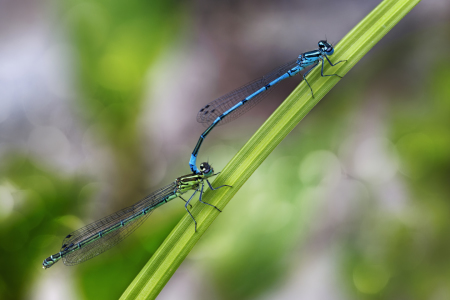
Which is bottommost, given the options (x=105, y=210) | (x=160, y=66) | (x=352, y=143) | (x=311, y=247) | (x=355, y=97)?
(x=311, y=247)

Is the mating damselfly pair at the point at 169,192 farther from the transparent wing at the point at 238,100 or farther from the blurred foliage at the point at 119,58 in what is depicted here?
the blurred foliage at the point at 119,58

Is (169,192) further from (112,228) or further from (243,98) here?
(243,98)

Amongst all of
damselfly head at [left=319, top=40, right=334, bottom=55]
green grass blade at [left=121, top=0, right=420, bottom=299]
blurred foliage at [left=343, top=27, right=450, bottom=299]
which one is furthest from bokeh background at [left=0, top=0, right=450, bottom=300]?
green grass blade at [left=121, top=0, right=420, bottom=299]

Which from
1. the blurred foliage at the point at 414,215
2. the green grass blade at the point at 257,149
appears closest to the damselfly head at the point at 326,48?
the green grass blade at the point at 257,149

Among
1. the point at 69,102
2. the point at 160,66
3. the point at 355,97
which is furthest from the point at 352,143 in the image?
the point at 69,102

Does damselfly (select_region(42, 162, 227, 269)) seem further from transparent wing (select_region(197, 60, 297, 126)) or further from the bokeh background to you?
transparent wing (select_region(197, 60, 297, 126))

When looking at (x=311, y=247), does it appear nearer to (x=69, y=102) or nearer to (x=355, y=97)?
(x=355, y=97)

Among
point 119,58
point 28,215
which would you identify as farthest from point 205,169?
point 28,215
